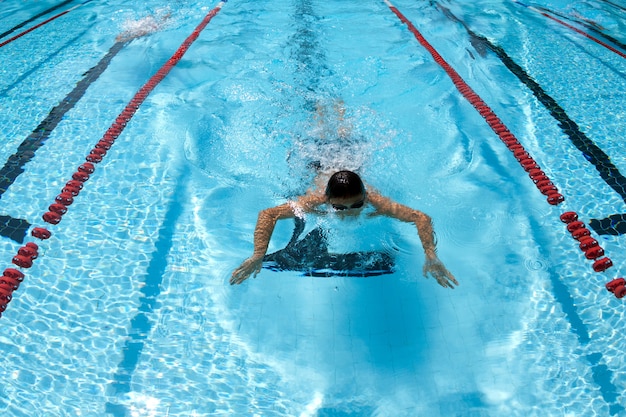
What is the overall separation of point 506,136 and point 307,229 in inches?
88.9

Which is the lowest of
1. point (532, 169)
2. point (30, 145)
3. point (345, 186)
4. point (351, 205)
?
point (532, 169)

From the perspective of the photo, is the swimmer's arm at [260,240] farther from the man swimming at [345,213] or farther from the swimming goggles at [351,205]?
the swimming goggles at [351,205]

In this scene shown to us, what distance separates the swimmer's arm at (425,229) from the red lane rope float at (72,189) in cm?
227

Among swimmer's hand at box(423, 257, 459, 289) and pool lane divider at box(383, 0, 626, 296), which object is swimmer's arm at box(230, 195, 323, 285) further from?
pool lane divider at box(383, 0, 626, 296)

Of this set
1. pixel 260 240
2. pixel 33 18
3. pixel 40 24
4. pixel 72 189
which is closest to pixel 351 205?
pixel 260 240

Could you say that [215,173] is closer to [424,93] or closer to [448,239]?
[448,239]

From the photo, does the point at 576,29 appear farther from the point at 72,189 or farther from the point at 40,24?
the point at 40,24

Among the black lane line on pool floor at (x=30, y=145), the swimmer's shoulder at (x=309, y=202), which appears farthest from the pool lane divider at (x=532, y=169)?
the black lane line on pool floor at (x=30, y=145)

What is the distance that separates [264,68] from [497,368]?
4286 millimetres

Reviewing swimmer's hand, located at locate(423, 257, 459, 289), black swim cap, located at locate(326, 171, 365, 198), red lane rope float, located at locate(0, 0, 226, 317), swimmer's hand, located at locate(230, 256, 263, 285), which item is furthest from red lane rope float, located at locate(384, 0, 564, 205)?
red lane rope float, located at locate(0, 0, 226, 317)

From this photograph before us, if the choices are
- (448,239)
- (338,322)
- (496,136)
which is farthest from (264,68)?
(338,322)

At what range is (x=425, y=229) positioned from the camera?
10.2ft

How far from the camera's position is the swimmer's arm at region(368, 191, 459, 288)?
2961 millimetres

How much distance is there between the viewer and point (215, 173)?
166 inches
